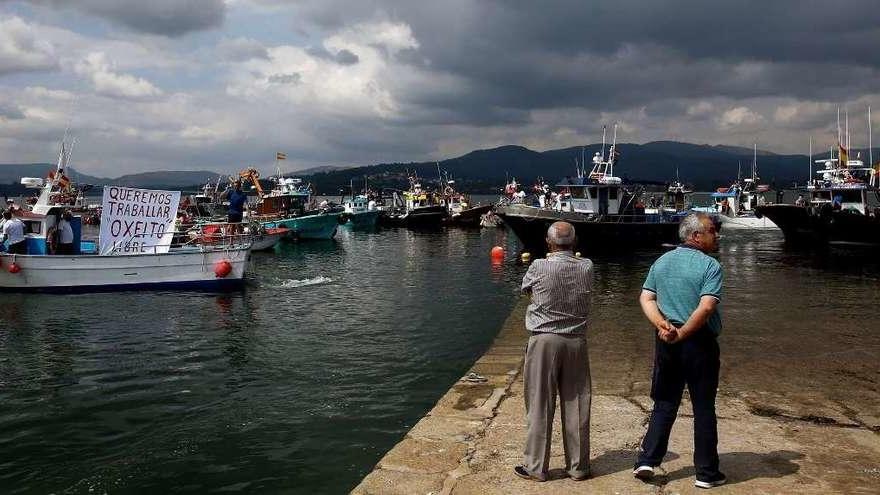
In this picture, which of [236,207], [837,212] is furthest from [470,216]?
[236,207]

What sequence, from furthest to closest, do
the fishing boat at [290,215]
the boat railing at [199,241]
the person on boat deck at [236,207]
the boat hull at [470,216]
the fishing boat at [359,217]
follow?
the boat hull at [470,216] < the fishing boat at [359,217] < the fishing boat at [290,215] < the person on boat deck at [236,207] < the boat railing at [199,241]

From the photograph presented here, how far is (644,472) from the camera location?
4.80 metres

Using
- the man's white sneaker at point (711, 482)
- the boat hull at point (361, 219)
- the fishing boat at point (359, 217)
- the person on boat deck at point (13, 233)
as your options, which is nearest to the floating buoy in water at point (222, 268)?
the person on boat deck at point (13, 233)

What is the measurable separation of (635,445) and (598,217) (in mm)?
31223

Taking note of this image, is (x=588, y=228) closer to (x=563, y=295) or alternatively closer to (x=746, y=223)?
(x=563, y=295)

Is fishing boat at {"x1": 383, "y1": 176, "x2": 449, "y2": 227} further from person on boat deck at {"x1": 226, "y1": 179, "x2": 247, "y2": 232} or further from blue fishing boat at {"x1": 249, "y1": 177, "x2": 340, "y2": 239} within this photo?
person on boat deck at {"x1": 226, "y1": 179, "x2": 247, "y2": 232}

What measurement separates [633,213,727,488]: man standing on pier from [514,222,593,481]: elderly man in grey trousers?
18.4 inches

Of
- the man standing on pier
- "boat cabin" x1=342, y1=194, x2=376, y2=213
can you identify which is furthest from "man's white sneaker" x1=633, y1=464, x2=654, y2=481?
"boat cabin" x1=342, y1=194, x2=376, y2=213

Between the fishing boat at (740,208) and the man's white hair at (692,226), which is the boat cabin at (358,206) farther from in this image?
the man's white hair at (692,226)

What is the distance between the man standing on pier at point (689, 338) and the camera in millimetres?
4543

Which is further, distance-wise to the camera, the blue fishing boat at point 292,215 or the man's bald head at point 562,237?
the blue fishing boat at point 292,215

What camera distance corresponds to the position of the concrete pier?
4.86 meters

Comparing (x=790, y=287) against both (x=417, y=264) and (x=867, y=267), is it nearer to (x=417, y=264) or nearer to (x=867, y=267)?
(x=867, y=267)

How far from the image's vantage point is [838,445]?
5.69 m
